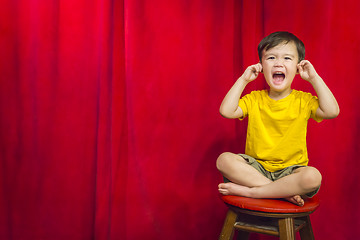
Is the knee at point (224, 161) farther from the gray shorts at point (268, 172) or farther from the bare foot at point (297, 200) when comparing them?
the bare foot at point (297, 200)

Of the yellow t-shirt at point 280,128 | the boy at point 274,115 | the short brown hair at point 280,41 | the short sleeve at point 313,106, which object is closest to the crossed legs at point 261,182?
the boy at point 274,115

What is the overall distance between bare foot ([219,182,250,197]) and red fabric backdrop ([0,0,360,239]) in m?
0.46

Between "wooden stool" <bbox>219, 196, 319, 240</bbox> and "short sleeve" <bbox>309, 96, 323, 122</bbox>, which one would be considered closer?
"wooden stool" <bbox>219, 196, 319, 240</bbox>

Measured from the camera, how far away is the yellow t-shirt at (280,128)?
1.18 meters

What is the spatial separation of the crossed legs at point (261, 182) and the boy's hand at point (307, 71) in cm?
30

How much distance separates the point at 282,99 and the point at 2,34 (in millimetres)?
1067

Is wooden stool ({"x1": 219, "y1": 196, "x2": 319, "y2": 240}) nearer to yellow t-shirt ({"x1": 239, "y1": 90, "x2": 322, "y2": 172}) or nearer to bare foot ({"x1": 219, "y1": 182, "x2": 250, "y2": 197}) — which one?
bare foot ({"x1": 219, "y1": 182, "x2": 250, "y2": 197})

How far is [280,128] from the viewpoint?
1199 millimetres

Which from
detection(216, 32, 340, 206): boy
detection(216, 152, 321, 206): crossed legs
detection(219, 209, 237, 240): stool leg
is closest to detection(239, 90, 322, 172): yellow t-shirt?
detection(216, 32, 340, 206): boy

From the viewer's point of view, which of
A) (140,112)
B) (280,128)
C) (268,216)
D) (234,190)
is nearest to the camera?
(268,216)

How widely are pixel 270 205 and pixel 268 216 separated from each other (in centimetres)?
3

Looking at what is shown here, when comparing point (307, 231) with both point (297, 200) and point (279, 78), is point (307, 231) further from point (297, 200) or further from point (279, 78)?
point (279, 78)

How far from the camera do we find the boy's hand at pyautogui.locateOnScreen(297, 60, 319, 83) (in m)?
1.11

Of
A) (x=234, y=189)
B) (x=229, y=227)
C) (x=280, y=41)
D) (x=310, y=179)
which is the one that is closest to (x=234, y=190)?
(x=234, y=189)
